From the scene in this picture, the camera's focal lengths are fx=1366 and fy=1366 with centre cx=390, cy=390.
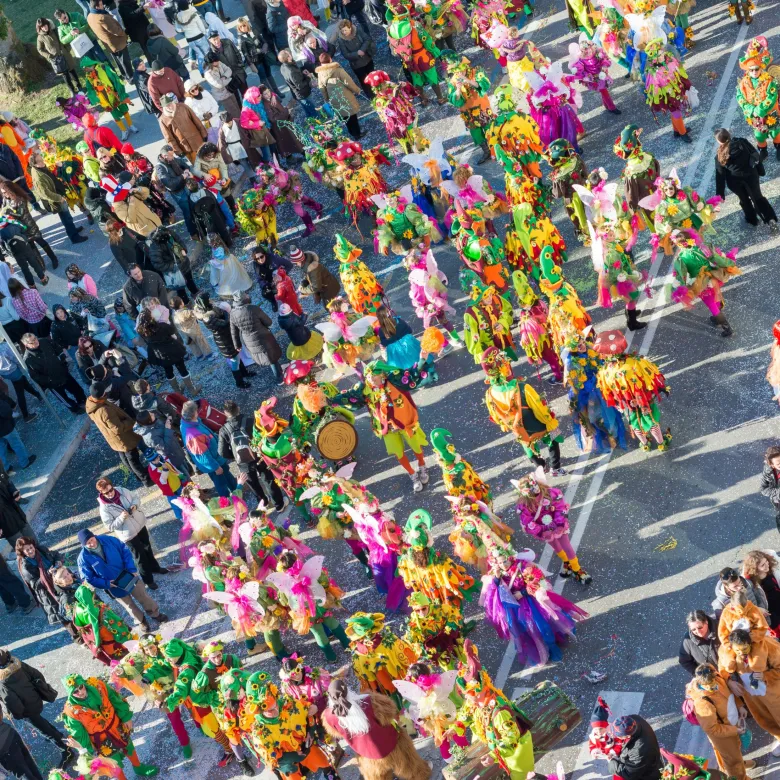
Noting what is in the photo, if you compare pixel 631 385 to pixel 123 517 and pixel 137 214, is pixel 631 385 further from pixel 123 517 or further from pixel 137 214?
pixel 137 214

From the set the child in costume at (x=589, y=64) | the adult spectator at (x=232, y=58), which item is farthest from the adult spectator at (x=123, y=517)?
the adult spectator at (x=232, y=58)

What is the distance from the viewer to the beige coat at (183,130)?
21703 millimetres

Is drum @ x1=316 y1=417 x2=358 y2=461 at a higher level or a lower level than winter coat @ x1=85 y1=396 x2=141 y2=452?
lower

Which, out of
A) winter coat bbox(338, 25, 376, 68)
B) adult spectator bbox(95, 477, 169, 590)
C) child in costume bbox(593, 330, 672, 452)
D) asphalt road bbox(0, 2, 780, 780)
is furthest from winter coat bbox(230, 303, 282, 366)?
winter coat bbox(338, 25, 376, 68)

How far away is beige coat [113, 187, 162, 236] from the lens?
20.4 m

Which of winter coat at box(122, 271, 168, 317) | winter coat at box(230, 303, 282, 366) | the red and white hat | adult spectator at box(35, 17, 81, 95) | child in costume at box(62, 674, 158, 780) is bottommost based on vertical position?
child in costume at box(62, 674, 158, 780)

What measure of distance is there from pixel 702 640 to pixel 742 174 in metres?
7.08

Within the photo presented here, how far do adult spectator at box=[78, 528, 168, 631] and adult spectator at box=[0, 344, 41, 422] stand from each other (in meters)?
4.25

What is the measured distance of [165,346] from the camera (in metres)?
18.4

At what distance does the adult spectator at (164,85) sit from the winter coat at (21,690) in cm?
1136

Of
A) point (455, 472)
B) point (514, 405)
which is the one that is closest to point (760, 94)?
point (514, 405)

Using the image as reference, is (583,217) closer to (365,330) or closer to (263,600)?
(365,330)

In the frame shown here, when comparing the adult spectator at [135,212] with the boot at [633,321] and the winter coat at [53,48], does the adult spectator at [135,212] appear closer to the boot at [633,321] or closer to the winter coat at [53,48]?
the winter coat at [53,48]

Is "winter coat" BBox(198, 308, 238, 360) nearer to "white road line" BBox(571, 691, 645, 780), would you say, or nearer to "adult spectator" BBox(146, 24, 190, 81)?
"adult spectator" BBox(146, 24, 190, 81)
